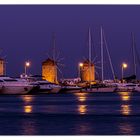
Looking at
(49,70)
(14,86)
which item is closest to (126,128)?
(14,86)

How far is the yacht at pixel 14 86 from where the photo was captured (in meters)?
88.9

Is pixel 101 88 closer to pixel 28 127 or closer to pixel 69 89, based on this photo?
pixel 69 89

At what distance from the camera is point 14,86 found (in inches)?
3499

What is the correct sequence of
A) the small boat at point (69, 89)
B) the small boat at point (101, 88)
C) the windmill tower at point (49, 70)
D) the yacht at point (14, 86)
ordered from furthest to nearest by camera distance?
the windmill tower at point (49, 70), the small boat at point (101, 88), the small boat at point (69, 89), the yacht at point (14, 86)

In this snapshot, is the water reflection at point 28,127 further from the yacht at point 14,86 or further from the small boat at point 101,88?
the small boat at point 101,88

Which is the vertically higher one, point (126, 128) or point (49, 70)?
point (49, 70)

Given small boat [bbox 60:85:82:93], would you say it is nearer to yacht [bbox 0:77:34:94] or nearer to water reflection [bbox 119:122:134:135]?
yacht [bbox 0:77:34:94]

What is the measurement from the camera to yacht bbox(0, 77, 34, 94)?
292 ft

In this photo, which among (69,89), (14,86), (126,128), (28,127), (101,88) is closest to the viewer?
(126,128)

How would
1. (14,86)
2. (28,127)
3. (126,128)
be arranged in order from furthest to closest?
(14,86)
(28,127)
(126,128)

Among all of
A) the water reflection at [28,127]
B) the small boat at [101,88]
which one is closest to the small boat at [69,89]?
the small boat at [101,88]
